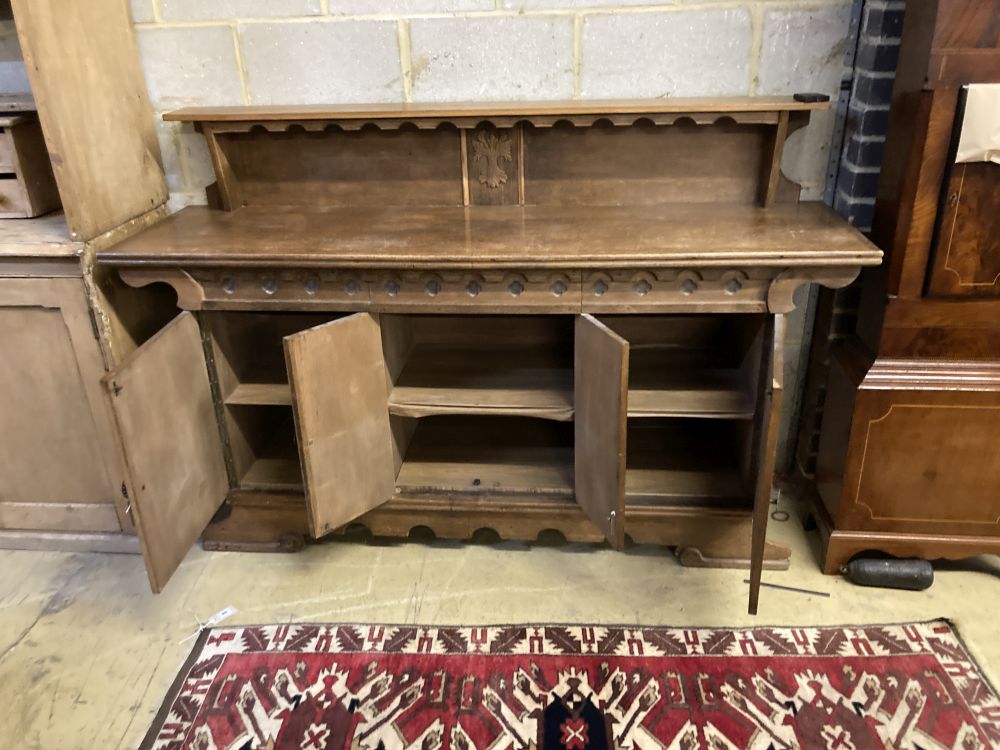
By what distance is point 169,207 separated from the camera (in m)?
2.29

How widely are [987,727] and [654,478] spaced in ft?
3.00

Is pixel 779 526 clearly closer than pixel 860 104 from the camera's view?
No

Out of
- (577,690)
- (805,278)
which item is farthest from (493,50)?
(577,690)

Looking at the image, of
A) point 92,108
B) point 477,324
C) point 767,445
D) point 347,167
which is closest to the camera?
point 767,445

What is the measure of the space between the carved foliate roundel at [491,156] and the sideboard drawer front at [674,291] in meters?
0.50

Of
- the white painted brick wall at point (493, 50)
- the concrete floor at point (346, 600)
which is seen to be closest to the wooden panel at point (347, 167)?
the white painted brick wall at point (493, 50)

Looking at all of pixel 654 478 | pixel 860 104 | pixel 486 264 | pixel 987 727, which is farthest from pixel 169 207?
pixel 987 727

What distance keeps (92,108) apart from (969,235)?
212 centimetres

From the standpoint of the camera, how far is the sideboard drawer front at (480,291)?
5.79 ft

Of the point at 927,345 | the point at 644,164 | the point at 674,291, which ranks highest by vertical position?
the point at 644,164

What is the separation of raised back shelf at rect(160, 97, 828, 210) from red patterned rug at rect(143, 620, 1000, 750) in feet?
3.81

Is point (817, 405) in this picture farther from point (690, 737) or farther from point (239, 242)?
point (239, 242)

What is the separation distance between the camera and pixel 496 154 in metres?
2.05

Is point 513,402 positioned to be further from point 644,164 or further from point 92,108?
point 92,108
